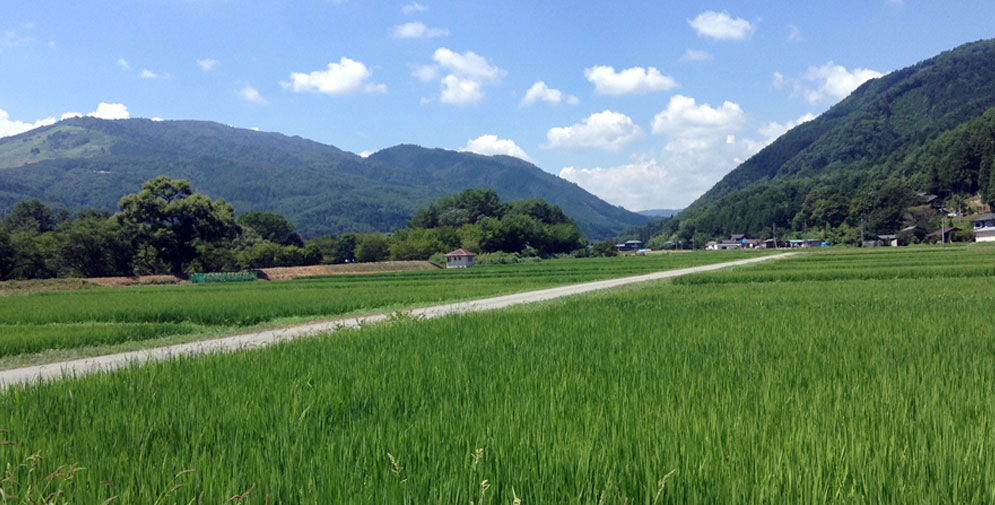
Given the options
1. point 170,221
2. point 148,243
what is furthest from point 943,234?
point 148,243

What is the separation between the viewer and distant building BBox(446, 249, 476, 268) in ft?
272

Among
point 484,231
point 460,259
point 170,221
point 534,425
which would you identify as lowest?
point 460,259

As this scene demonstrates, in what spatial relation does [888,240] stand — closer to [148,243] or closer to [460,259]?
[460,259]

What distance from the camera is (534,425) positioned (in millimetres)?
3682

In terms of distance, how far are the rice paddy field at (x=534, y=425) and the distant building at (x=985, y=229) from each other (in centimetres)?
11535

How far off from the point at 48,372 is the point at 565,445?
10688mm

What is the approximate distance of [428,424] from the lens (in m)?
3.83

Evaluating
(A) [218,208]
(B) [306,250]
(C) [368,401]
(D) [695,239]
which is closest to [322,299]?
(C) [368,401]

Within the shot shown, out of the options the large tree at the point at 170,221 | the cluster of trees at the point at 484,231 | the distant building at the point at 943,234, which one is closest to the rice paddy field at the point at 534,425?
the large tree at the point at 170,221

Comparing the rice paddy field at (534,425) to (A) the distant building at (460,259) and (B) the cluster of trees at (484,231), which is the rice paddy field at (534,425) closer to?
(A) the distant building at (460,259)

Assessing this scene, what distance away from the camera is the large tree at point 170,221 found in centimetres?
5950

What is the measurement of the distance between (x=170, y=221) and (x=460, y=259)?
3902 centimetres

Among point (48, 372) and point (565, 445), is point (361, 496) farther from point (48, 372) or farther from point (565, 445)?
point (48, 372)

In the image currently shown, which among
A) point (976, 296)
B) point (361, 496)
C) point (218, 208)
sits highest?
point (218, 208)
